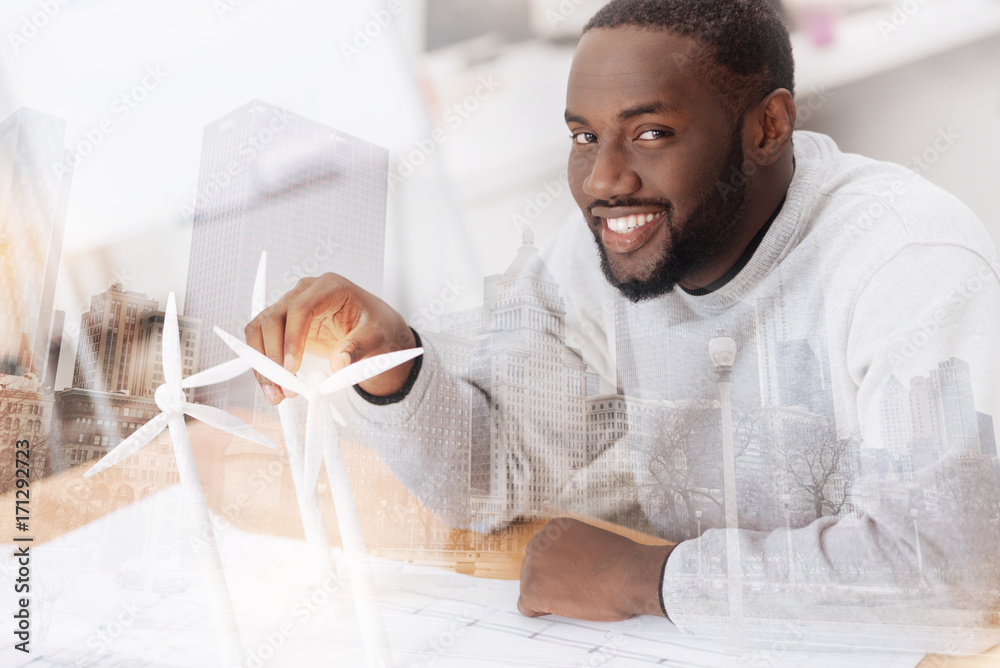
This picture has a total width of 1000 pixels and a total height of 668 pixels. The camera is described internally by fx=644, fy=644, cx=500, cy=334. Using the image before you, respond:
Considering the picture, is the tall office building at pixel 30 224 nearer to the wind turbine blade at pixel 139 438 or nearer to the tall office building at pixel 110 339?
the tall office building at pixel 110 339

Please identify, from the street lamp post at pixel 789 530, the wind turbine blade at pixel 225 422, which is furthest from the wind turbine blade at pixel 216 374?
the street lamp post at pixel 789 530

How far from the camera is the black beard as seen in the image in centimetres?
161

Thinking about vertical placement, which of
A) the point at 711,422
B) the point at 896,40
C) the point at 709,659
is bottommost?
the point at 709,659

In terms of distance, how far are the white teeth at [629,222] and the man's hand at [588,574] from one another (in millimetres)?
811

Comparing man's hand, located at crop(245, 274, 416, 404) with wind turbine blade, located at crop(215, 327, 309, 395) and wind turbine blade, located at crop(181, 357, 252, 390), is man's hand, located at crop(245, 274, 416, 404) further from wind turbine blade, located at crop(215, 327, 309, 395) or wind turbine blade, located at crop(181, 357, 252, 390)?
wind turbine blade, located at crop(181, 357, 252, 390)

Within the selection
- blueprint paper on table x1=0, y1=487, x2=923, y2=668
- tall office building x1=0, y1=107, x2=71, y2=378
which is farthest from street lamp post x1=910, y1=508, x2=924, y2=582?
tall office building x1=0, y1=107, x2=71, y2=378

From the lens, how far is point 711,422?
173 cm

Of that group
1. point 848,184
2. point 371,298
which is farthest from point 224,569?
point 848,184

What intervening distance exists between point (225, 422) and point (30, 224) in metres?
1.31

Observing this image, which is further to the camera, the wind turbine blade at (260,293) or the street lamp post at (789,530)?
the wind turbine blade at (260,293)

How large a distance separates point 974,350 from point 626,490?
928mm

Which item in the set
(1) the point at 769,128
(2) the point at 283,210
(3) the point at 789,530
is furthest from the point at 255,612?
(1) the point at 769,128

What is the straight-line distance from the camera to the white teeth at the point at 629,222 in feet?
5.53

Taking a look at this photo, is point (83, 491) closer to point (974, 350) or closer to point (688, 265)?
point (688, 265)
